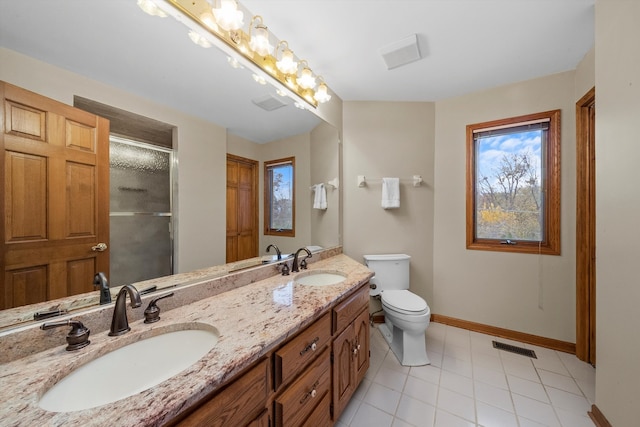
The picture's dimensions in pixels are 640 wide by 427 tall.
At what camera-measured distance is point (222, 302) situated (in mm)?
1078

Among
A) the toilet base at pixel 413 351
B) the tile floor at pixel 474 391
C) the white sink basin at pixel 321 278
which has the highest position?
the white sink basin at pixel 321 278

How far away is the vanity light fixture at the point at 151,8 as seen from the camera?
3.05 feet

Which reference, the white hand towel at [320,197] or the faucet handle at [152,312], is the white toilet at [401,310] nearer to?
the white hand towel at [320,197]

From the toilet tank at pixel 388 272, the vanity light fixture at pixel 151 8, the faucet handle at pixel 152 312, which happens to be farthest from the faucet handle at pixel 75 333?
the toilet tank at pixel 388 272

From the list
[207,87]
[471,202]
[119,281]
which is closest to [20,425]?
[119,281]

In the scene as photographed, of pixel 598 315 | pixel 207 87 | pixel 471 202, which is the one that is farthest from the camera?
pixel 471 202

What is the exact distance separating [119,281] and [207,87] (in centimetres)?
98

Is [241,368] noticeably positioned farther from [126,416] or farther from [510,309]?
[510,309]

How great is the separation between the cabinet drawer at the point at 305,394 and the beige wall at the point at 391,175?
4.84ft

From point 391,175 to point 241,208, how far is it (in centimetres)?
174

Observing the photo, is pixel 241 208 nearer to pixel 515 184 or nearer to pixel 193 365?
pixel 193 365

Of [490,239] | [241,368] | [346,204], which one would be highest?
[346,204]

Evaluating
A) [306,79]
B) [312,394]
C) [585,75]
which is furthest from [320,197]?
[585,75]

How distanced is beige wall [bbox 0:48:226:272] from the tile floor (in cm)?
130
